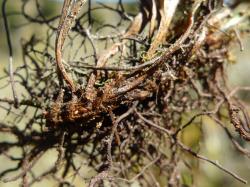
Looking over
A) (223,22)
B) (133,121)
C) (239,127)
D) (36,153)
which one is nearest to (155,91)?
(133,121)

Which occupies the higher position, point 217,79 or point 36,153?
point 217,79

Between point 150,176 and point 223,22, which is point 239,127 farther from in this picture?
point 223,22

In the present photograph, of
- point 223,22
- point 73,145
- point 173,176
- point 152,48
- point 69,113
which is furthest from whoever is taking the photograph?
point 223,22

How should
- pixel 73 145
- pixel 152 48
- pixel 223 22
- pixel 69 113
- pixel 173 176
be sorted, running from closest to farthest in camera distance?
pixel 69 113 < pixel 152 48 < pixel 73 145 < pixel 173 176 < pixel 223 22

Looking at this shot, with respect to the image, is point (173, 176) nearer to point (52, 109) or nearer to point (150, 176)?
point (150, 176)

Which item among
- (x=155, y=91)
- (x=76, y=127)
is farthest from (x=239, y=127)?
(x=76, y=127)

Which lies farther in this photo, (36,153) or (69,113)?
(36,153)

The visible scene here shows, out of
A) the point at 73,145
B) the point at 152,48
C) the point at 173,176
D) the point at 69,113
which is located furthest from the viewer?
the point at 173,176

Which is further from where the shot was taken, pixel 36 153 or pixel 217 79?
pixel 217 79

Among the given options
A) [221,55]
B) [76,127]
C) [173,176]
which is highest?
[221,55]
